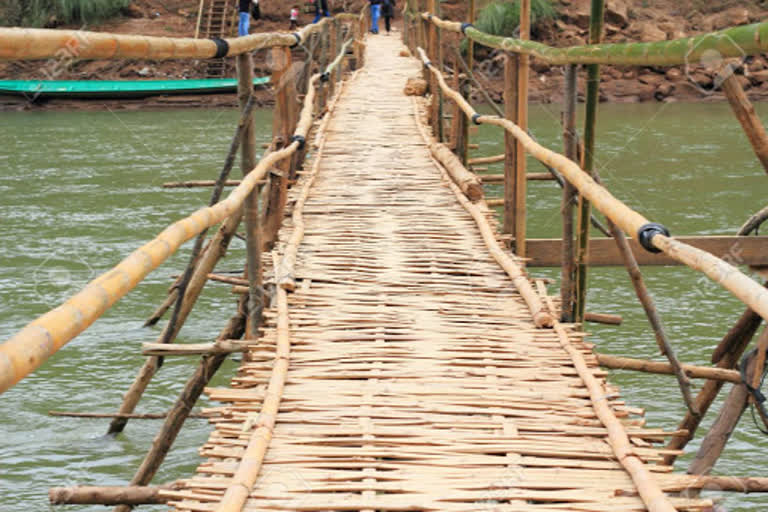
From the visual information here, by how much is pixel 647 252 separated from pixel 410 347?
8.86 ft

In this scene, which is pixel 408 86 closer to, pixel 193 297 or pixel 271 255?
pixel 193 297

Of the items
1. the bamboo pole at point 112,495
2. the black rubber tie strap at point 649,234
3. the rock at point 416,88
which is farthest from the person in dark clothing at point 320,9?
the black rubber tie strap at point 649,234

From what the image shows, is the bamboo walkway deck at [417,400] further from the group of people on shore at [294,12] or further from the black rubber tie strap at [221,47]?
the group of people on shore at [294,12]

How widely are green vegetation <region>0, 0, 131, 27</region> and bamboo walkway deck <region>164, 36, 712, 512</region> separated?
2295cm

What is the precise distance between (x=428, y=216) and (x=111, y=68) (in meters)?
21.7

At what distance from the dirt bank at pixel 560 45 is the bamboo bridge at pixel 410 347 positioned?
19166 millimetres

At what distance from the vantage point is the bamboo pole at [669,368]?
4320 millimetres

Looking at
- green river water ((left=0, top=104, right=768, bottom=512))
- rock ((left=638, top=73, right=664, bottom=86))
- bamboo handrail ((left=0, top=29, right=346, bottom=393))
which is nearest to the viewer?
bamboo handrail ((left=0, top=29, right=346, bottom=393))

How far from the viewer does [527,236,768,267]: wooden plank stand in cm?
582

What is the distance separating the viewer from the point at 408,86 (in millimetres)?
11523

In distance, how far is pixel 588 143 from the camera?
438 cm

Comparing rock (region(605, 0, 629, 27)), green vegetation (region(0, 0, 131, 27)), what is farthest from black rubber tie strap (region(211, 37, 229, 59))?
green vegetation (region(0, 0, 131, 27))

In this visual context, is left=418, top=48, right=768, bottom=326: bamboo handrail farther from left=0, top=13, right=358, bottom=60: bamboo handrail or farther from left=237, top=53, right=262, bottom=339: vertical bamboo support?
left=0, top=13, right=358, bottom=60: bamboo handrail

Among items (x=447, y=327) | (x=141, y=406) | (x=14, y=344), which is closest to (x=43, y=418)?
(x=141, y=406)
